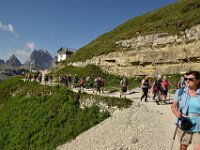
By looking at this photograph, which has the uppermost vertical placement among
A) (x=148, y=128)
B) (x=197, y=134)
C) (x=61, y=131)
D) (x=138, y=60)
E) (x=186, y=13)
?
(x=186, y=13)

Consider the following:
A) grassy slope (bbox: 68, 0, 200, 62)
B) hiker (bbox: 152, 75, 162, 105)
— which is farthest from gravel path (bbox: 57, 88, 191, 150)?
grassy slope (bbox: 68, 0, 200, 62)

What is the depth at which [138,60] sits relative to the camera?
45719 mm

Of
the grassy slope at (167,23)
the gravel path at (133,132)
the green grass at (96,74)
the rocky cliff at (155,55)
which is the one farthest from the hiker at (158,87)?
the grassy slope at (167,23)

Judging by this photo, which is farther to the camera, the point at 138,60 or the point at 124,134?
the point at 138,60

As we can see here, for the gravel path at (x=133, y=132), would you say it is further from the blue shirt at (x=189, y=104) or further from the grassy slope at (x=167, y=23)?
the grassy slope at (x=167, y=23)

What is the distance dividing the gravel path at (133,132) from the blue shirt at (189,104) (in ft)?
21.0

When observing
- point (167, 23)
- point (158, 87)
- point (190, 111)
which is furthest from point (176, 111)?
point (167, 23)

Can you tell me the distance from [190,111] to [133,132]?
35.5 ft

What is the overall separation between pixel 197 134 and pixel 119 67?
41341 mm

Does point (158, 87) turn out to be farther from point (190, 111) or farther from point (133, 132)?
point (190, 111)

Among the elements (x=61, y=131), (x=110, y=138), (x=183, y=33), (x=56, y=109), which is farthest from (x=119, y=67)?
(x=110, y=138)

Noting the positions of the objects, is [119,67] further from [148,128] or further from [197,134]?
[197,134]

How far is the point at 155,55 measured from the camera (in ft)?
143

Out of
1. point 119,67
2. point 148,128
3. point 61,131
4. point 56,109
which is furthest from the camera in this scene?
point 119,67
